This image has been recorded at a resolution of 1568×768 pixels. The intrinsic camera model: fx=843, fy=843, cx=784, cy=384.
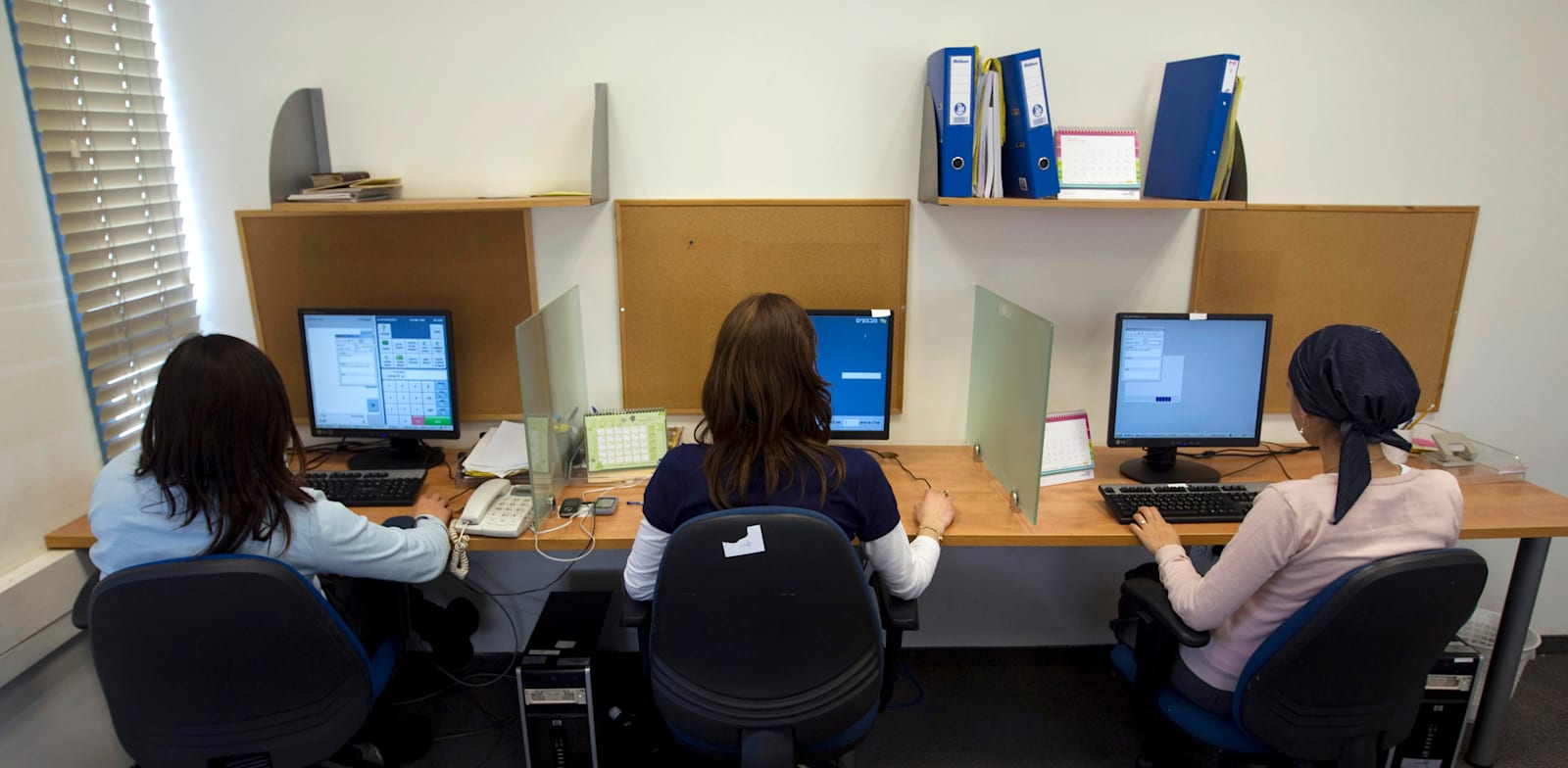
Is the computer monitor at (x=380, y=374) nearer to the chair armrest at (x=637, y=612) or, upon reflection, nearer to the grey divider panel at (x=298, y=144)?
the grey divider panel at (x=298, y=144)

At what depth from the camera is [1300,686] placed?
61.7 inches

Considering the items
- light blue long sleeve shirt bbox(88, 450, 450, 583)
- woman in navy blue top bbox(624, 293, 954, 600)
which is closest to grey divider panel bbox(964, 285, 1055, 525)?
woman in navy blue top bbox(624, 293, 954, 600)

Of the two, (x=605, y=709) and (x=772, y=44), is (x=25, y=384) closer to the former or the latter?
(x=605, y=709)

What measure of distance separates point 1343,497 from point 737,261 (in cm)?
158

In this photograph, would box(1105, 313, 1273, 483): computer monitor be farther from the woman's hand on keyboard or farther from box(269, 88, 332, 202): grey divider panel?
box(269, 88, 332, 202): grey divider panel

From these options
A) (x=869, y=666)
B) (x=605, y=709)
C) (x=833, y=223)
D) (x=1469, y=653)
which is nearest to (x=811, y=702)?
(x=869, y=666)

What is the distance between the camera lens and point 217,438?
1.47 meters

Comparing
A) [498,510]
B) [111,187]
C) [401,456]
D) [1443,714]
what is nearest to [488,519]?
[498,510]

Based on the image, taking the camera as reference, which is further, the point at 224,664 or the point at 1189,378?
the point at 1189,378

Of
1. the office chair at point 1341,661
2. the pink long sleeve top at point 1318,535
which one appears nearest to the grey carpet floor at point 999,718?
the office chair at point 1341,661

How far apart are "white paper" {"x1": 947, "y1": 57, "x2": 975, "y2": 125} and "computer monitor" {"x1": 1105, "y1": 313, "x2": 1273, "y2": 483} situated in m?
0.68

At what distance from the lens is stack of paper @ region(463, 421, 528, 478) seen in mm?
2242

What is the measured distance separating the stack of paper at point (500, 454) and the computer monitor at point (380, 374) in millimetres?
98

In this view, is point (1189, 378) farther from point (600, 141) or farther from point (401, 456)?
point (401, 456)
